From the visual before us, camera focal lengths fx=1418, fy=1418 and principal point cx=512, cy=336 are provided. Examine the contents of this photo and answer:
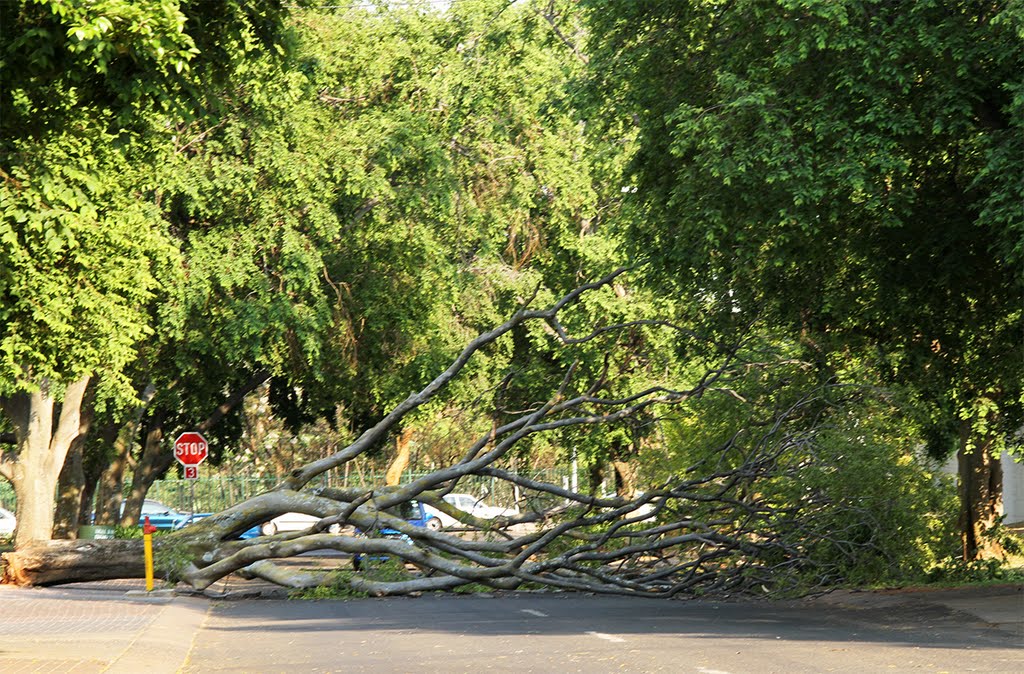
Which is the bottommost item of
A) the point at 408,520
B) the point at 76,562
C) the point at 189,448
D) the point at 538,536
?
the point at 76,562

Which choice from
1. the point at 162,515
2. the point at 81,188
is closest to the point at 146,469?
the point at 162,515

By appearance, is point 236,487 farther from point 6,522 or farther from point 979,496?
point 979,496

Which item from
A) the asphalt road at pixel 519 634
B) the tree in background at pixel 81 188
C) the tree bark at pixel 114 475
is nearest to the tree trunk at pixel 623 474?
the tree bark at pixel 114 475

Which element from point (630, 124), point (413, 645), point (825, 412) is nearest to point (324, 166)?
point (630, 124)

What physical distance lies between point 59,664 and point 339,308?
1978cm

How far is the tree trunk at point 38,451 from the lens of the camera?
2869cm

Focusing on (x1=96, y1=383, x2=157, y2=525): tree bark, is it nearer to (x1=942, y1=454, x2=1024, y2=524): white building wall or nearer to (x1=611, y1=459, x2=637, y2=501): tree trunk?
(x1=611, y1=459, x2=637, y2=501): tree trunk

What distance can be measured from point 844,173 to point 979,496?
13903 mm

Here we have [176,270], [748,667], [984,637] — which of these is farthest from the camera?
[176,270]

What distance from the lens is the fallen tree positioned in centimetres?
1872

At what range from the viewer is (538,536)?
19.4 m

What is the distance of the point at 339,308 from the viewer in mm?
31094

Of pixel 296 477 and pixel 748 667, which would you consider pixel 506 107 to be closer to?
pixel 296 477

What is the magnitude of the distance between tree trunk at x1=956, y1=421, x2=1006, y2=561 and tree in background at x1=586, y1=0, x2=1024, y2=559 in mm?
5305
